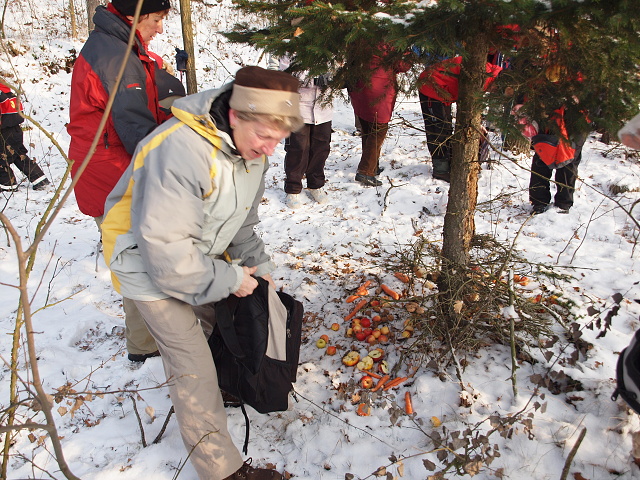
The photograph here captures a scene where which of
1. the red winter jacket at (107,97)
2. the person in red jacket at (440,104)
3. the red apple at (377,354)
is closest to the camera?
the person in red jacket at (440,104)

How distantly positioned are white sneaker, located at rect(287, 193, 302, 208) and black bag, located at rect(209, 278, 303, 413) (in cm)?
324

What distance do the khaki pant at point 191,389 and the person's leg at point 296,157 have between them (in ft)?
11.5

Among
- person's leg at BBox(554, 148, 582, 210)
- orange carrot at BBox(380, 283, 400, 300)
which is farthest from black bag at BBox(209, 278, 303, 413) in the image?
person's leg at BBox(554, 148, 582, 210)

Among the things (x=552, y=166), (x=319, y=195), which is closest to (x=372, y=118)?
(x=319, y=195)

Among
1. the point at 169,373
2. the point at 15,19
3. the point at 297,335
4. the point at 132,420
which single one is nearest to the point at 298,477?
the point at 297,335

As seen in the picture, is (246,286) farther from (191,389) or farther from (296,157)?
(296,157)

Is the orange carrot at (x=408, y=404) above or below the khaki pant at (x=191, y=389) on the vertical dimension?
below

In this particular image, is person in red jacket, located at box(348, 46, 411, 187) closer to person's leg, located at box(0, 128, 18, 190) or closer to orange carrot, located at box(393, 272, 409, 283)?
orange carrot, located at box(393, 272, 409, 283)

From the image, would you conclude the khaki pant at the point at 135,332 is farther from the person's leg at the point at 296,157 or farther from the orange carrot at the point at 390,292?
the person's leg at the point at 296,157

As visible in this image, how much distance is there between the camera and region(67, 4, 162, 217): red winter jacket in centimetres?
261

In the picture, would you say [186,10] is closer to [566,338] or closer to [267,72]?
[267,72]

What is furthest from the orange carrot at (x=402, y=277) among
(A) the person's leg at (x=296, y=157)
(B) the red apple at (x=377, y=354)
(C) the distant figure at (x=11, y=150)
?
(C) the distant figure at (x=11, y=150)

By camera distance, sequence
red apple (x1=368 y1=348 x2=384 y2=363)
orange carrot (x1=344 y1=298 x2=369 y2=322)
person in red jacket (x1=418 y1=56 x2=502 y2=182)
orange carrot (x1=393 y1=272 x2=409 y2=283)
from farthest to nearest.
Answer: orange carrot (x1=393 y1=272 x2=409 y2=283), orange carrot (x1=344 y1=298 x2=369 y2=322), red apple (x1=368 y1=348 x2=384 y2=363), person in red jacket (x1=418 y1=56 x2=502 y2=182)

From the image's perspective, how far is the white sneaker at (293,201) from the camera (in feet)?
18.4
